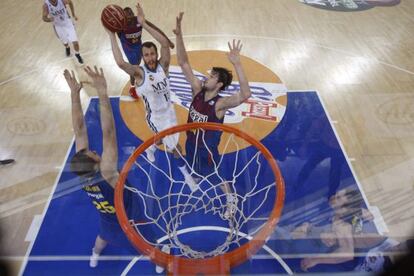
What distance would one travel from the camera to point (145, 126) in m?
4.59

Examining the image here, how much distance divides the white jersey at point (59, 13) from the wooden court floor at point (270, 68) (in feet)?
2.26

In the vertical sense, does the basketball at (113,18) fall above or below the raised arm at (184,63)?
above

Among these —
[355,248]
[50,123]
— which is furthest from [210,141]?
[50,123]

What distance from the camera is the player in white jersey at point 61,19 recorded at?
18.2ft

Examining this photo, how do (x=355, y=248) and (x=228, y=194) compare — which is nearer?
(x=355, y=248)

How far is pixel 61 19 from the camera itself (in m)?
5.68

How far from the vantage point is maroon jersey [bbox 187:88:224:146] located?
3453 millimetres

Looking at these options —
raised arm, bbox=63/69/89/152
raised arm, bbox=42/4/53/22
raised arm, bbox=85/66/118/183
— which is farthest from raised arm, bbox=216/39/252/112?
raised arm, bbox=42/4/53/22

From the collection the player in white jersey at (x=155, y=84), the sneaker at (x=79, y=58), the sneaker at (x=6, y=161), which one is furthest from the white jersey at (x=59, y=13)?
the sneaker at (x=6, y=161)

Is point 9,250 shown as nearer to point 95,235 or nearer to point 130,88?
point 95,235

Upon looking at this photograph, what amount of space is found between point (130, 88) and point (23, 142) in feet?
5.53

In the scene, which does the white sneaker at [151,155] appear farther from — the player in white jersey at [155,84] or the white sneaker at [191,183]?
the white sneaker at [191,183]

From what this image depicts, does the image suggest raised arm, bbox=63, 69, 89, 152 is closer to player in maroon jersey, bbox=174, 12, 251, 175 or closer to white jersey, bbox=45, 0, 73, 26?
player in maroon jersey, bbox=174, 12, 251, 175

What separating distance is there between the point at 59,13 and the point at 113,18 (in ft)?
6.62
